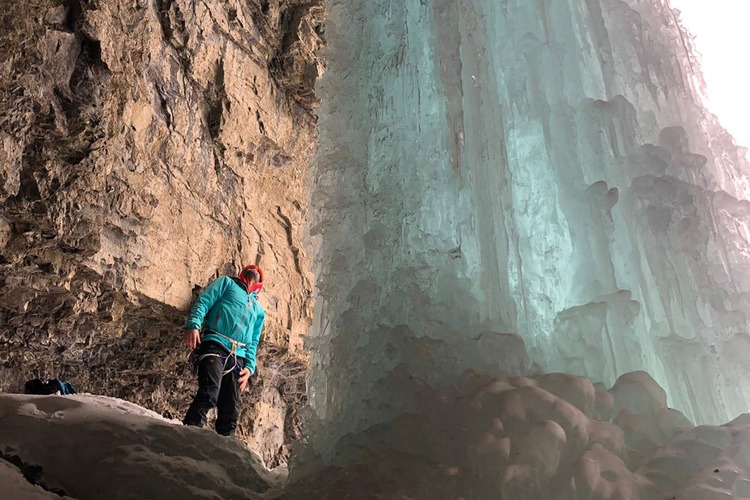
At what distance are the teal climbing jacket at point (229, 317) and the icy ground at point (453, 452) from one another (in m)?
1.75

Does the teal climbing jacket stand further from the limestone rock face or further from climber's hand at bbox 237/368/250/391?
the limestone rock face

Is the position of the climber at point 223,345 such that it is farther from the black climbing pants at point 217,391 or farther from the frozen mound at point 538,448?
the frozen mound at point 538,448

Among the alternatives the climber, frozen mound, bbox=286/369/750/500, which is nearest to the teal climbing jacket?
the climber

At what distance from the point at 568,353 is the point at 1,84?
14.8 feet

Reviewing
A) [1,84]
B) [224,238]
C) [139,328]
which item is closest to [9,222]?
[1,84]

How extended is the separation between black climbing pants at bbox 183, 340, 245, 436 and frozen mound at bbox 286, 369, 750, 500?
187cm

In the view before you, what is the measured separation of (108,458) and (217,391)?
175cm

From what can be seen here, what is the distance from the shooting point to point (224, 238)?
664 cm

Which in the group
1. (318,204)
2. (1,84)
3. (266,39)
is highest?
(266,39)

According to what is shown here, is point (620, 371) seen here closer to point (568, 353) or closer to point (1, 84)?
point (568, 353)

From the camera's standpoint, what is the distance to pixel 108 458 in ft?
7.81

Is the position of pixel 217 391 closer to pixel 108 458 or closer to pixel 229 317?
pixel 229 317

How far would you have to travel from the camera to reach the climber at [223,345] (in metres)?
4.15

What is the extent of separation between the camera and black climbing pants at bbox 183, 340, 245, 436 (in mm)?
4031
